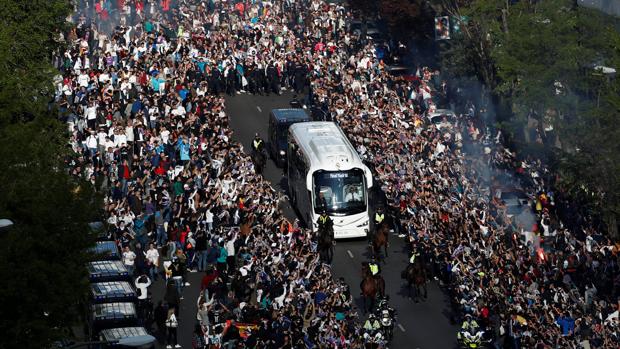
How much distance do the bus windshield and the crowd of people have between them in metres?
1.44

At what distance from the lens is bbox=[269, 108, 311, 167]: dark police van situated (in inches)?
2096

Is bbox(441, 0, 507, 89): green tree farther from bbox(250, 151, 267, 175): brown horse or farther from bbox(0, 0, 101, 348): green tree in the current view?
bbox(0, 0, 101, 348): green tree

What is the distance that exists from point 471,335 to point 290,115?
761 inches

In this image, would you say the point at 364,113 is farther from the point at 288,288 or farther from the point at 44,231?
the point at 44,231

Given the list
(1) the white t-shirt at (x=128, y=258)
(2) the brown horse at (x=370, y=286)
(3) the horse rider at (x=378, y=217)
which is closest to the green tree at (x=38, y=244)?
(1) the white t-shirt at (x=128, y=258)

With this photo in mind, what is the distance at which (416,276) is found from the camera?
4103 centimetres

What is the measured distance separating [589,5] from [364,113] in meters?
16.1

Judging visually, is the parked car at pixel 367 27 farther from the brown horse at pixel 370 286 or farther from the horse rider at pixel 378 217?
the brown horse at pixel 370 286

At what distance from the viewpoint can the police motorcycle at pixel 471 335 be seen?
36.7 metres

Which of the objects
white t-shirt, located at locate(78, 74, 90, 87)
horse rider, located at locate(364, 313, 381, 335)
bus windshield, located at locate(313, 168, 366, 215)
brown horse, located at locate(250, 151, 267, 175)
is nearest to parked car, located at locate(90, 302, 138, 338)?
horse rider, located at locate(364, 313, 381, 335)

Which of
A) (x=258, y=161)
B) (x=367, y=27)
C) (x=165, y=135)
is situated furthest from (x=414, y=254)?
(x=367, y=27)

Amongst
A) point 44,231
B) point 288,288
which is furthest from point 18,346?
point 288,288

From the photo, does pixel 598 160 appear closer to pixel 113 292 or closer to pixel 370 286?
pixel 370 286

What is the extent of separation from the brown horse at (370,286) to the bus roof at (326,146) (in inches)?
247
